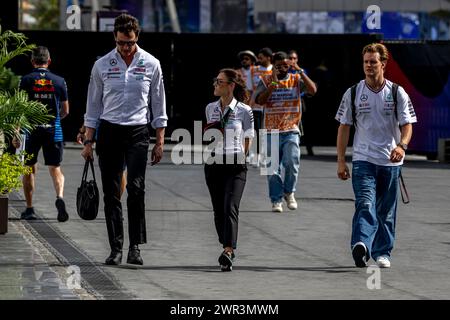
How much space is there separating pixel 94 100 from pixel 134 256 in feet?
4.17

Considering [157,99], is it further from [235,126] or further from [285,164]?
[285,164]

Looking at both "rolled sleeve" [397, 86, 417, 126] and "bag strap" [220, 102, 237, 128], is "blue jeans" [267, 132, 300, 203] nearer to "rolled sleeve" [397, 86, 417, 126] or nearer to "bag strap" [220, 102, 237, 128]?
"bag strap" [220, 102, 237, 128]

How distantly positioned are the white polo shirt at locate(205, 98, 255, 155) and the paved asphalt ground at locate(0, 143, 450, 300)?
919 mm

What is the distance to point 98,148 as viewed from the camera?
11727mm

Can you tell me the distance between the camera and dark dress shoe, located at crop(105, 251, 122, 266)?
1153cm

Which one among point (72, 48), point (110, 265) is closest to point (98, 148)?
point (110, 265)

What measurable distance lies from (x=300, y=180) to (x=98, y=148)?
31.3 ft

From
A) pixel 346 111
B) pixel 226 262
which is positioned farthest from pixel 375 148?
pixel 226 262

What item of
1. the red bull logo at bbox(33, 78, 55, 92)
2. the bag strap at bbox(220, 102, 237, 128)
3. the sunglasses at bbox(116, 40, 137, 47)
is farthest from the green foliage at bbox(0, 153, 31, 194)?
the bag strap at bbox(220, 102, 237, 128)

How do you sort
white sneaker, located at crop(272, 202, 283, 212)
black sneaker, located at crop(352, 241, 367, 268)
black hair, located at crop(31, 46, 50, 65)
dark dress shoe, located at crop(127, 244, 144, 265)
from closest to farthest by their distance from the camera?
Result: black sneaker, located at crop(352, 241, 367, 268) < dark dress shoe, located at crop(127, 244, 144, 265) < black hair, located at crop(31, 46, 50, 65) < white sneaker, located at crop(272, 202, 283, 212)

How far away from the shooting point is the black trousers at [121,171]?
1161cm

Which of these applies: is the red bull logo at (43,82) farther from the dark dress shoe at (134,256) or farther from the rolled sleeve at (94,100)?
the dark dress shoe at (134,256)

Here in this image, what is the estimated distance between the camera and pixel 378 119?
11.6m
